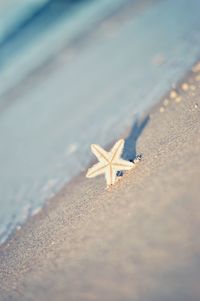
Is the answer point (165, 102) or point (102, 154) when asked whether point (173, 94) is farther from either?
point (102, 154)

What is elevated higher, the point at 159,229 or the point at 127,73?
the point at 127,73

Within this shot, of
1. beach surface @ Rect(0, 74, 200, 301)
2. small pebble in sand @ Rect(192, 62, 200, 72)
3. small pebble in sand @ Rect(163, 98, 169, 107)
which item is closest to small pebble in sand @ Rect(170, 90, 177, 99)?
small pebble in sand @ Rect(163, 98, 169, 107)

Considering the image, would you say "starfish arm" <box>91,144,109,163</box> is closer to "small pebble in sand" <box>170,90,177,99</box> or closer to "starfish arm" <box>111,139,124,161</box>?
"starfish arm" <box>111,139,124,161</box>

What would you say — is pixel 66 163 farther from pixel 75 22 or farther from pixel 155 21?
pixel 75 22

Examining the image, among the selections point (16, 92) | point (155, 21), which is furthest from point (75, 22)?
point (155, 21)

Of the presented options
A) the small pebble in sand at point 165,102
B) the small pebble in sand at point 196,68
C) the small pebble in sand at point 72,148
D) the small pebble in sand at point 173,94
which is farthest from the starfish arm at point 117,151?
the small pebble in sand at point 196,68

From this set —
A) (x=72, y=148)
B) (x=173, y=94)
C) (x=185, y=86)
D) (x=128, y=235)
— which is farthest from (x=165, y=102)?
(x=128, y=235)
